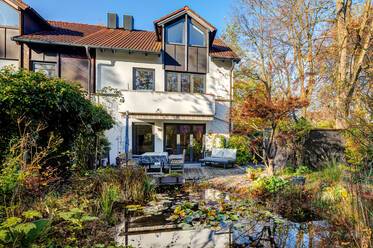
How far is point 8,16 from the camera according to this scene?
1230 cm

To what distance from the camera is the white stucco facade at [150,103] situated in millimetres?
12562

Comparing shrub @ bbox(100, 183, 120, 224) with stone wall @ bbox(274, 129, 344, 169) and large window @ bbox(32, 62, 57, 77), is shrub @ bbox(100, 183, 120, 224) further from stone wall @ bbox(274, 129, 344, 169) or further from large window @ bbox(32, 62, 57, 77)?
large window @ bbox(32, 62, 57, 77)

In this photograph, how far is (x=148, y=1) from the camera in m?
13.2

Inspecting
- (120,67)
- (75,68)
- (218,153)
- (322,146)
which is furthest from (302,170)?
(75,68)

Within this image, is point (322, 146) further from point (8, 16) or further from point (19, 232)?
point (8, 16)

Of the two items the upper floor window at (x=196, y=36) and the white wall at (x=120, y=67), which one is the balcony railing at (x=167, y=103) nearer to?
the white wall at (x=120, y=67)

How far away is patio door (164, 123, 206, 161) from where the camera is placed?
13820 millimetres

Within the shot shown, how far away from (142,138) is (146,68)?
4.48 metres

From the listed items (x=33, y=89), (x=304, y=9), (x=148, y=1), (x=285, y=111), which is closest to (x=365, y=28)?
Answer: (x=304, y=9)

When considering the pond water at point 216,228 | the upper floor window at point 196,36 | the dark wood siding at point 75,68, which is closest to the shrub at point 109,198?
the pond water at point 216,228

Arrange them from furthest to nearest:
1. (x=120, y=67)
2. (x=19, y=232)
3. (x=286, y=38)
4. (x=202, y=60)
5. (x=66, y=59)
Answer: (x=286, y=38), (x=202, y=60), (x=120, y=67), (x=66, y=59), (x=19, y=232)

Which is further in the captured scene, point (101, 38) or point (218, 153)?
point (101, 38)

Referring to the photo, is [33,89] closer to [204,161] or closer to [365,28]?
[204,161]

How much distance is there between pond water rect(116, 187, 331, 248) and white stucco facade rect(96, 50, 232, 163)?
24.5 ft
